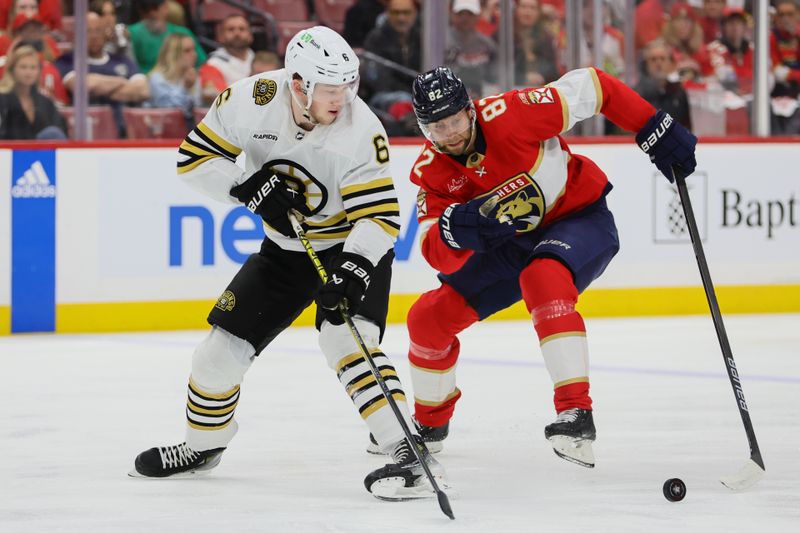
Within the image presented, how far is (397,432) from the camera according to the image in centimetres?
316

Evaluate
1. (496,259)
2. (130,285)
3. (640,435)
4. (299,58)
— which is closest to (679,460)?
(640,435)

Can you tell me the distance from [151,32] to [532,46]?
2090 millimetres

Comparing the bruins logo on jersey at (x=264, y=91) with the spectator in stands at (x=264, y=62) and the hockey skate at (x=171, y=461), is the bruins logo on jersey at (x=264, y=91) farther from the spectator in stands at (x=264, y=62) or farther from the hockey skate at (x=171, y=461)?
the spectator in stands at (x=264, y=62)

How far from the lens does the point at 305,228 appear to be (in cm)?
329

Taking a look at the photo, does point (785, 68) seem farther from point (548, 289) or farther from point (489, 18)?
point (548, 289)

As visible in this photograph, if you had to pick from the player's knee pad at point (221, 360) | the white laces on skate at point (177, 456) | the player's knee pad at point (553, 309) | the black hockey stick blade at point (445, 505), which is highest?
the player's knee pad at point (553, 309)

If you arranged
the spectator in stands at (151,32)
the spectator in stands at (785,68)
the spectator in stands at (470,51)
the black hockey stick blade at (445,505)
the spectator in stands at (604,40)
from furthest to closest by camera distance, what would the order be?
the spectator in stands at (785,68) → the spectator in stands at (604,40) → the spectator in stands at (470,51) → the spectator in stands at (151,32) → the black hockey stick blade at (445,505)

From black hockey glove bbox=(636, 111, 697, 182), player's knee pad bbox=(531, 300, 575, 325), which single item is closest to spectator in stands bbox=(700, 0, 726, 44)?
black hockey glove bbox=(636, 111, 697, 182)

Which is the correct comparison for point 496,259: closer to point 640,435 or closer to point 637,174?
point 640,435

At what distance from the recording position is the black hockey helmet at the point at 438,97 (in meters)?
3.28

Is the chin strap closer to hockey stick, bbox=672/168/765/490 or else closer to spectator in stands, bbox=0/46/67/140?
hockey stick, bbox=672/168/765/490

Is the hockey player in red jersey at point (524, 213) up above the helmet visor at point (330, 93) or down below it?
below

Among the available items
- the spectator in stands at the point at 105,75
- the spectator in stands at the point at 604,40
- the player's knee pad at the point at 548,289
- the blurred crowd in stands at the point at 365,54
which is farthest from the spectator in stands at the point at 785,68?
the player's knee pad at the point at 548,289

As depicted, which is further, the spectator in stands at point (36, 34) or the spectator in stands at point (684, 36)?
the spectator in stands at point (684, 36)
